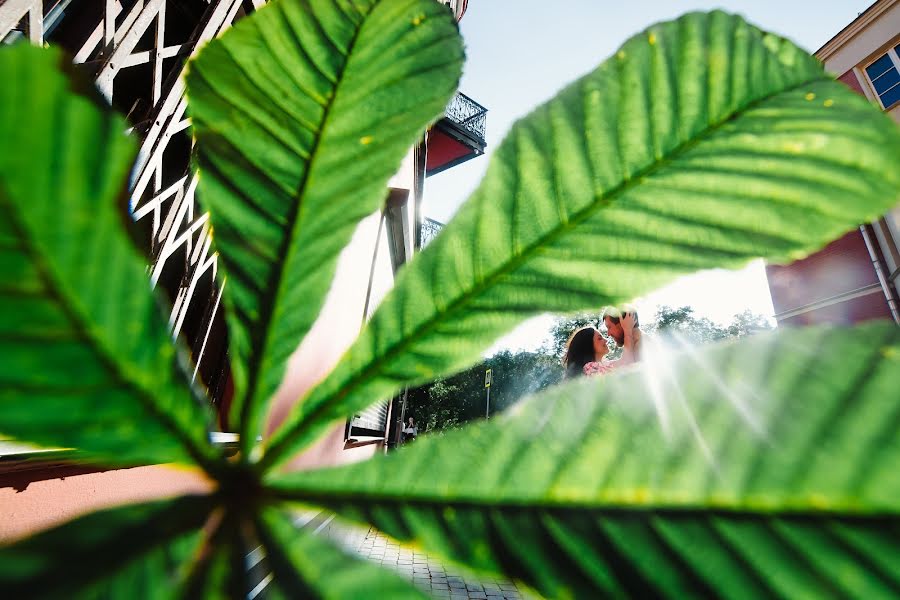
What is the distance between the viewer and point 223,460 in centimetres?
20

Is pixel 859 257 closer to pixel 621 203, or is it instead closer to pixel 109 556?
pixel 621 203

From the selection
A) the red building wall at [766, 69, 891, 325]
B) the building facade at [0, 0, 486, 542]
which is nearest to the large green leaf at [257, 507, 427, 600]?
the building facade at [0, 0, 486, 542]

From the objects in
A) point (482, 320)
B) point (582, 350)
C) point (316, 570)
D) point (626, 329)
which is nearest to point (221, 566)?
point (316, 570)

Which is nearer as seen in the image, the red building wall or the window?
the window

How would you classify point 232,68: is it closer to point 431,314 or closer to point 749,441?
point 431,314

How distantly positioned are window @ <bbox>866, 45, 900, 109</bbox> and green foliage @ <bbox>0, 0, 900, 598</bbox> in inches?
467

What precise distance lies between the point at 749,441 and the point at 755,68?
0.62 ft

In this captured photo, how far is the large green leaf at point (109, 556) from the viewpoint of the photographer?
13 cm

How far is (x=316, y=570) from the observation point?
17 cm

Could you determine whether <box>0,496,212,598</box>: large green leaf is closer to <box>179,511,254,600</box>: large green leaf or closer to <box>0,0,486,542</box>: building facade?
<box>179,511,254,600</box>: large green leaf

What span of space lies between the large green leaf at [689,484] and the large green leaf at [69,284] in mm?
75

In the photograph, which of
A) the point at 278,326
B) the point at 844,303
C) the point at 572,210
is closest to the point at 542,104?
the point at 572,210

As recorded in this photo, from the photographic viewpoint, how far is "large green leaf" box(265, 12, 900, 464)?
0.23 metres

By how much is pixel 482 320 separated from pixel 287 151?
13cm
